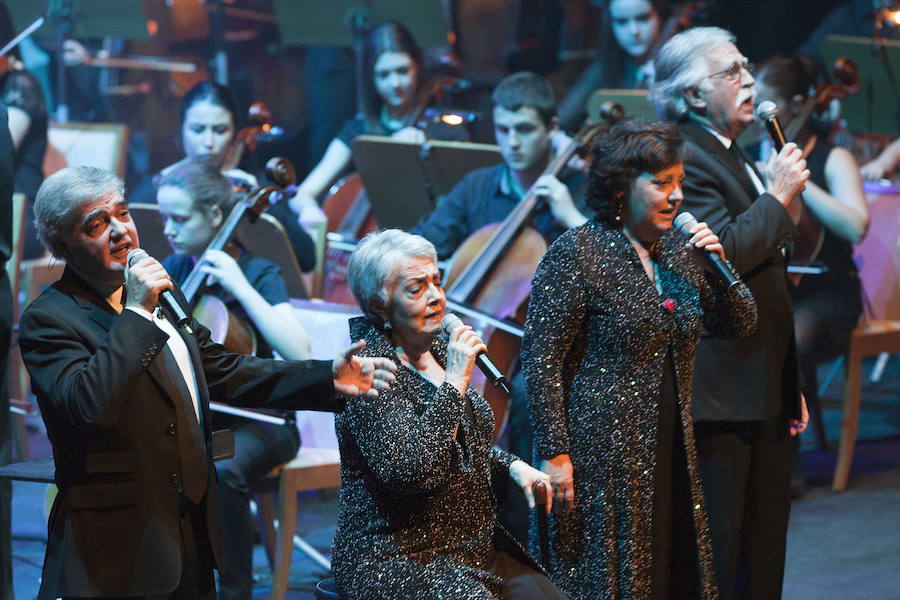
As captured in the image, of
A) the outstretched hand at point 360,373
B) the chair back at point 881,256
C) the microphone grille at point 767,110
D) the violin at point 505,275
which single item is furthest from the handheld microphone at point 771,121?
the chair back at point 881,256

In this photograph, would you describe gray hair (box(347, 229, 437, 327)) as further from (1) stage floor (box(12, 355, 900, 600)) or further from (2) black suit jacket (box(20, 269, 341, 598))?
(1) stage floor (box(12, 355, 900, 600))

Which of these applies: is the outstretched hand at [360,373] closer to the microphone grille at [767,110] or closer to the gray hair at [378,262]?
the gray hair at [378,262]

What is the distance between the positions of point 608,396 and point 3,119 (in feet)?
4.78

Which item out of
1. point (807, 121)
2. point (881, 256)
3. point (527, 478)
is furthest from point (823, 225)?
point (527, 478)

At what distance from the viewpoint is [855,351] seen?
14.8 ft

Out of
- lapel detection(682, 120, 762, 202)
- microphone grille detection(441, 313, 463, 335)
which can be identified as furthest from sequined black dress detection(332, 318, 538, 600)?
lapel detection(682, 120, 762, 202)

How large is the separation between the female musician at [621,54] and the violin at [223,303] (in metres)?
2.45

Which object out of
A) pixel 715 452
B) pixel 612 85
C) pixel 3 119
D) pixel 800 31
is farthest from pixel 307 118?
pixel 715 452

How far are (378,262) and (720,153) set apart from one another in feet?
3.01

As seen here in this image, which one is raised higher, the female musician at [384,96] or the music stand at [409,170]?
the female musician at [384,96]

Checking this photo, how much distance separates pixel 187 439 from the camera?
7.50 ft

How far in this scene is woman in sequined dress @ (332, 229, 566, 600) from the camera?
7.63 feet

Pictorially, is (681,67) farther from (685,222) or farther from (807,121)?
(807,121)

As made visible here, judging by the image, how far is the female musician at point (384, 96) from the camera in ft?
17.0
